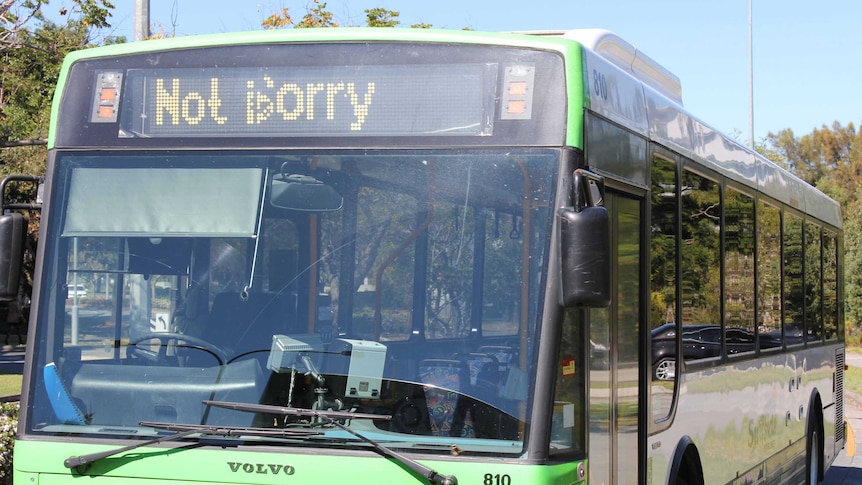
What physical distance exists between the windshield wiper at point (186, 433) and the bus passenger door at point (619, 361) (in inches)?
53.1

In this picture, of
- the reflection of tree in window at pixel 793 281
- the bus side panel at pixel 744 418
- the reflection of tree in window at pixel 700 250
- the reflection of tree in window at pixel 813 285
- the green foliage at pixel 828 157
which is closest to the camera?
the bus side panel at pixel 744 418

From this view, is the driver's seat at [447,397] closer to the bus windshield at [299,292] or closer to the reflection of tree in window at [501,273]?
the bus windshield at [299,292]

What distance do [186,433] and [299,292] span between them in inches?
29.8

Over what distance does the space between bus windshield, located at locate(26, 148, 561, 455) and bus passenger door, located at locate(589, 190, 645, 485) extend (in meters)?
0.62

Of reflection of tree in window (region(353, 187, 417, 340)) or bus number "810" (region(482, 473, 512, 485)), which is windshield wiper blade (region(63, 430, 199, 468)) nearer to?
reflection of tree in window (region(353, 187, 417, 340))

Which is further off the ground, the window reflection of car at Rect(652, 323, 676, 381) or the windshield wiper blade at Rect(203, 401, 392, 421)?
the window reflection of car at Rect(652, 323, 676, 381)

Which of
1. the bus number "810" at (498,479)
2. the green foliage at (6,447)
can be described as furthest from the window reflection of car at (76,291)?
the green foliage at (6,447)

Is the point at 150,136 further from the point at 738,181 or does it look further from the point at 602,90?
the point at 738,181

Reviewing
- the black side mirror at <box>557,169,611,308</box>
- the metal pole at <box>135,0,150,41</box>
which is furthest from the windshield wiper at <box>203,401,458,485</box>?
the metal pole at <box>135,0,150,41</box>

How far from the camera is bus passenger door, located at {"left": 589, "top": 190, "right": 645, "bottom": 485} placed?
518 centimetres

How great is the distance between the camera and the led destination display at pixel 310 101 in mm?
4961

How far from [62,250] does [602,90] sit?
2577mm

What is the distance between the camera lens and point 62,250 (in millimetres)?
5199

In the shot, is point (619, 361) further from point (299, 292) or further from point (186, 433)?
point (186, 433)
